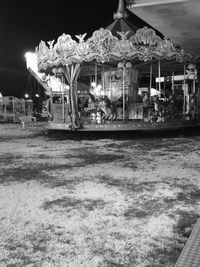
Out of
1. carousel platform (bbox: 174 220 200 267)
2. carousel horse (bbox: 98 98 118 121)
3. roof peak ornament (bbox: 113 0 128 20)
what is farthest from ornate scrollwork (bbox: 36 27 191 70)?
carousel platform (bbox: 174 220 200 267)

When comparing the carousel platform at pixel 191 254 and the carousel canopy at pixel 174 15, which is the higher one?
the carousel canopy at pixel 174 15

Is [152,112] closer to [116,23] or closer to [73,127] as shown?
[73,127]

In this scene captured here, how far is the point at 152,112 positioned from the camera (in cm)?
1318

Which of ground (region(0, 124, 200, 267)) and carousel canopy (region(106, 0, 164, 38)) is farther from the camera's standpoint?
carousel canopy (region(106, 0, 164, 38))

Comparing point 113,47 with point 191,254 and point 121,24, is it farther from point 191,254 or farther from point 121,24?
point 191,254

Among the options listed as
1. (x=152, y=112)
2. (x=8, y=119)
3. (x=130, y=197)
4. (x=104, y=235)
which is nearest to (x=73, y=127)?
(x=152, y=112)

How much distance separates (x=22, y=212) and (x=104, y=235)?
1253 millimetres

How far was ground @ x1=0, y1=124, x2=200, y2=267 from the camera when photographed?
260 centimetres

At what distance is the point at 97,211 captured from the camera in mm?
3625

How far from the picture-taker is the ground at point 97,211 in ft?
8.52

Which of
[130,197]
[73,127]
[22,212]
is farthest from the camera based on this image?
[73,127]

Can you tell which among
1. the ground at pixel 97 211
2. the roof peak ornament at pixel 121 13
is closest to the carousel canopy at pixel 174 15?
the ground at pixel 97 211

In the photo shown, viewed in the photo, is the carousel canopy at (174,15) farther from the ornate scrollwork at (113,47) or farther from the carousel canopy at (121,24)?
the carousel canopy at (121,24)

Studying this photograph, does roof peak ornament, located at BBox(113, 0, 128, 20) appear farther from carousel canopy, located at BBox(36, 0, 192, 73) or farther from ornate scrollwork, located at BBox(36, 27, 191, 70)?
ornate scrollwork, located at BBox(36, 27, 191, 70)
